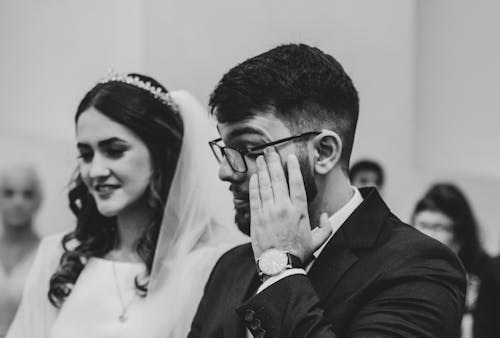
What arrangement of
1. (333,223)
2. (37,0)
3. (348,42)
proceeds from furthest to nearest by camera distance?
1. (348,42)
2. (37,0)
3. (333,223)

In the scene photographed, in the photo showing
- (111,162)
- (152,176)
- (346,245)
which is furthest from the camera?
(152,176)

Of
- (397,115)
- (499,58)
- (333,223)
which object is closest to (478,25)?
(499,58)

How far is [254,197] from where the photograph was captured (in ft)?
6.70

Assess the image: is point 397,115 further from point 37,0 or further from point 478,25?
point 37,0

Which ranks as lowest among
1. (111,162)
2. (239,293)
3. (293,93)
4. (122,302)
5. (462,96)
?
(122,302)

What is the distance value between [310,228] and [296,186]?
0.10m

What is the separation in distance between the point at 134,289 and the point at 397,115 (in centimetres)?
308

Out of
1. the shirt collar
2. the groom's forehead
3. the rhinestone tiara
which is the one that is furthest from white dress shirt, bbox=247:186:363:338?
the rhinestone tiara

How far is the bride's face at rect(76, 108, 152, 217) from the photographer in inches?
109

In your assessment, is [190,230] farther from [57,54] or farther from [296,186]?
[57,54]

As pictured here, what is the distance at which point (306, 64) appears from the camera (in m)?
2.14

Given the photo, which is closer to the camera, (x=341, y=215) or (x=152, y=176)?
(x=341, y=215)

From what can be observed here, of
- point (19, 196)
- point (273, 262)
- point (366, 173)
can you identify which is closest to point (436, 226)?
point (366, 173)

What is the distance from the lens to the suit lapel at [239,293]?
215 centimetres
